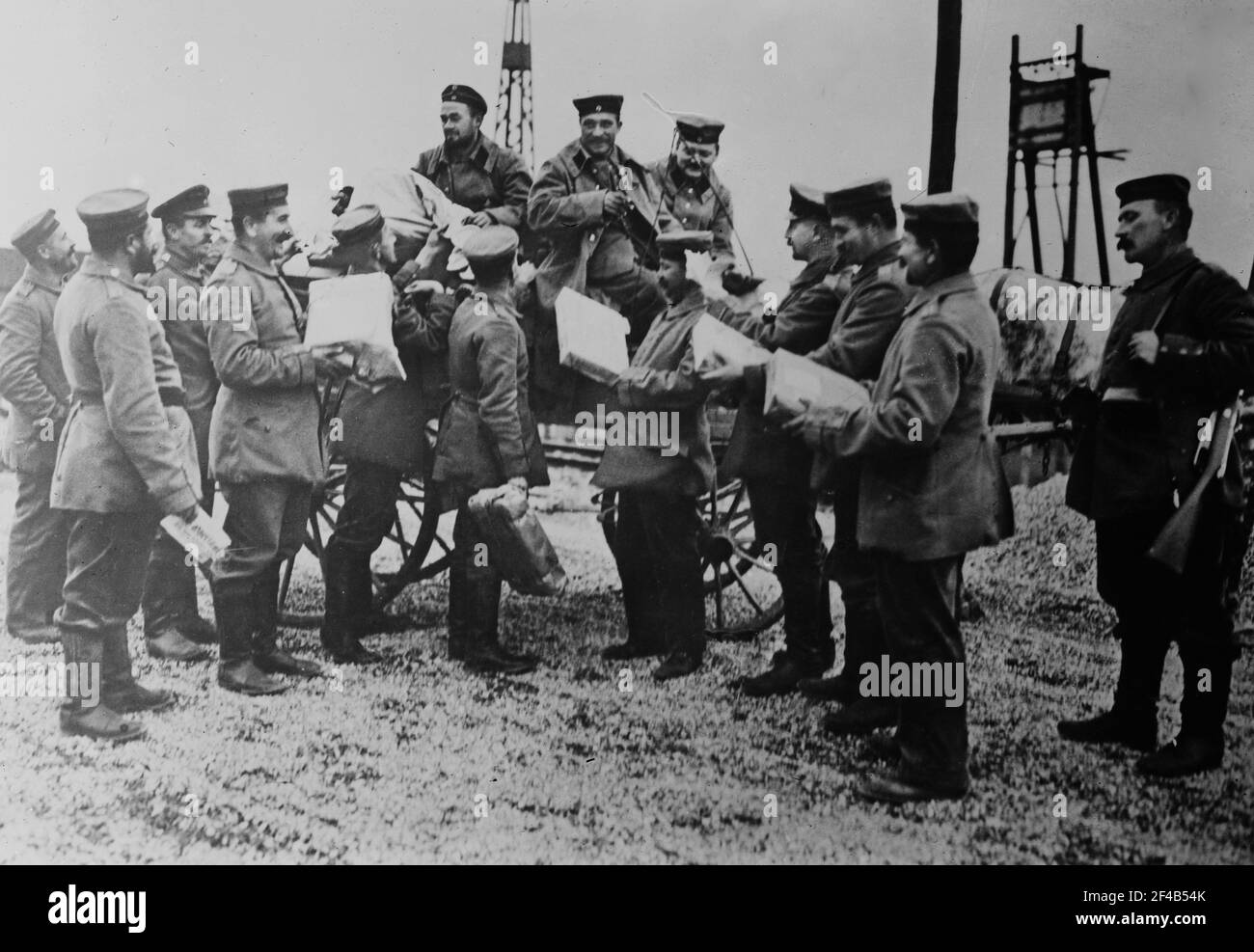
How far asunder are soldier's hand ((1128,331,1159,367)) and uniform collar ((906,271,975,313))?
28.6 inches

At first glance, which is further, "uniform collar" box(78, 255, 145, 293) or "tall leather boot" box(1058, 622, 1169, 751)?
"uniform collar" box(78, 255, 145, 293)

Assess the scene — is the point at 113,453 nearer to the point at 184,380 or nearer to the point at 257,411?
Result: the point at 184,380

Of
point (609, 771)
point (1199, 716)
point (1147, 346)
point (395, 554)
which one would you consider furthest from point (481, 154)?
point (1199, 716)

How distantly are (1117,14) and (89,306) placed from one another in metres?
4.17

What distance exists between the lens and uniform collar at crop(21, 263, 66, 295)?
A: 457 centimetres

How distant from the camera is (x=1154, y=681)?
4.12 meters

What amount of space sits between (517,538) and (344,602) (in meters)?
0.85

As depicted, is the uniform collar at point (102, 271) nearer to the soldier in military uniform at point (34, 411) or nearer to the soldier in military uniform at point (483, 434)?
the soldier in military uniform at point (34, 411)

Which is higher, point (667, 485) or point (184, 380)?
point (184, 380)

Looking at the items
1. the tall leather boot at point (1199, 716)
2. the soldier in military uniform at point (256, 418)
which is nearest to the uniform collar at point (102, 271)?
the soldier in military uniform at point (256, 418)

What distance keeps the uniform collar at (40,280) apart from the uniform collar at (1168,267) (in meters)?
4.20

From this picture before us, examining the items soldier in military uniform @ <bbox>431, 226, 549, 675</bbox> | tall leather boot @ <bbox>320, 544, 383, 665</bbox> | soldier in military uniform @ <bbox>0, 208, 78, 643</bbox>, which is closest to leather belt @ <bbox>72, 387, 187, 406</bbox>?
soldier in military uniform @ <bbox>0, 208, 78, 643</bbox>

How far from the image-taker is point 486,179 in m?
4.66

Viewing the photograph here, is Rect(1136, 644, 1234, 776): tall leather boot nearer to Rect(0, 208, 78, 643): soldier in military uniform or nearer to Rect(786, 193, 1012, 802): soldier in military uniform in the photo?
Rect(786, 193, 1012, 802): soldier in military uniform
